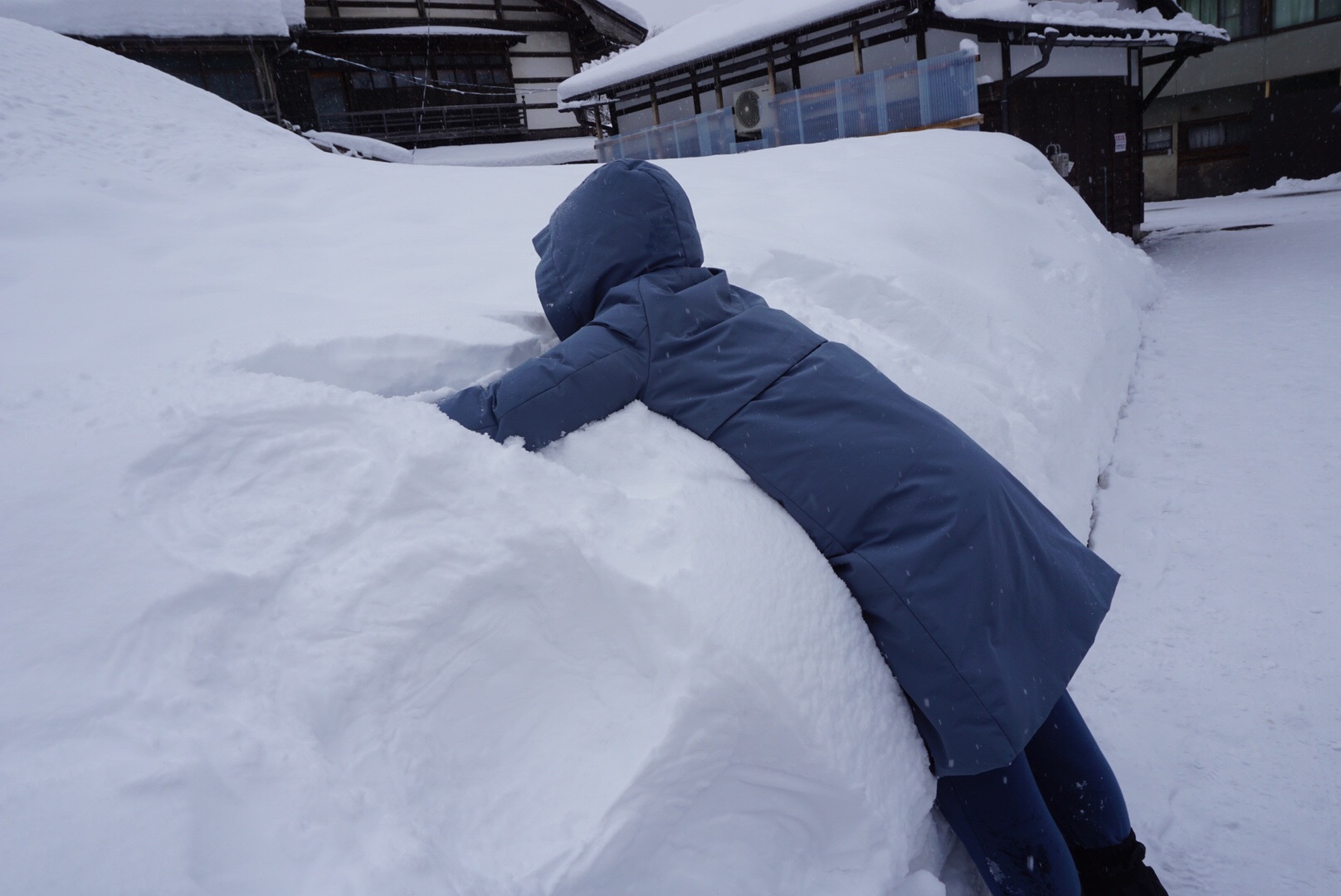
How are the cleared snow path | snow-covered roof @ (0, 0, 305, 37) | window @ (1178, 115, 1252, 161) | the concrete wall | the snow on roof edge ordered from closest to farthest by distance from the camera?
the cleared snow path < the snow on roof edge < snow-covered roof @ (0, 0, 305, 37) < the concrete wall < window @ (1178, 115, 1252, 161)

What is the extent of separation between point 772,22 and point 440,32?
8632mm

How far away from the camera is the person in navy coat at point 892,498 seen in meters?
1.32

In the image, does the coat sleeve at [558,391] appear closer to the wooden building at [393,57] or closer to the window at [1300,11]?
the wooden building at [393,57]

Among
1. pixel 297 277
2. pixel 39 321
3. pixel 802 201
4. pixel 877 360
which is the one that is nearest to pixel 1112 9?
pixel 802 201

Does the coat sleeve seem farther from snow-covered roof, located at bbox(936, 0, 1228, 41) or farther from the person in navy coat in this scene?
snow-covered roof, located at bbox(936, 0, 1228, 41)

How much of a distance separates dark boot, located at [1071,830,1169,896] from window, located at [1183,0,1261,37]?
22601mm

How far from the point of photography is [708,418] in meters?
1.52

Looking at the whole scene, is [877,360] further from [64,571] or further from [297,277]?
[64,571]

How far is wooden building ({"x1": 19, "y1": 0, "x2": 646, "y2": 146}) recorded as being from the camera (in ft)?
40.2

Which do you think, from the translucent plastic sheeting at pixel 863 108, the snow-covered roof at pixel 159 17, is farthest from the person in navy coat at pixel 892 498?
the snow-covered roof at pixel 159 17

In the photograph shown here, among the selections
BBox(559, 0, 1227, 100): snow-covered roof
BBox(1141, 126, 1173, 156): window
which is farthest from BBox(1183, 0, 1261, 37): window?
BBox(559, 0, 1227, 100): snow-covered roof

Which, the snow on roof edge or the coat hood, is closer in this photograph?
the coat hood

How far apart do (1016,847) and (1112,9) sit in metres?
12.3

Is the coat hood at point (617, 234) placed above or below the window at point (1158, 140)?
below
